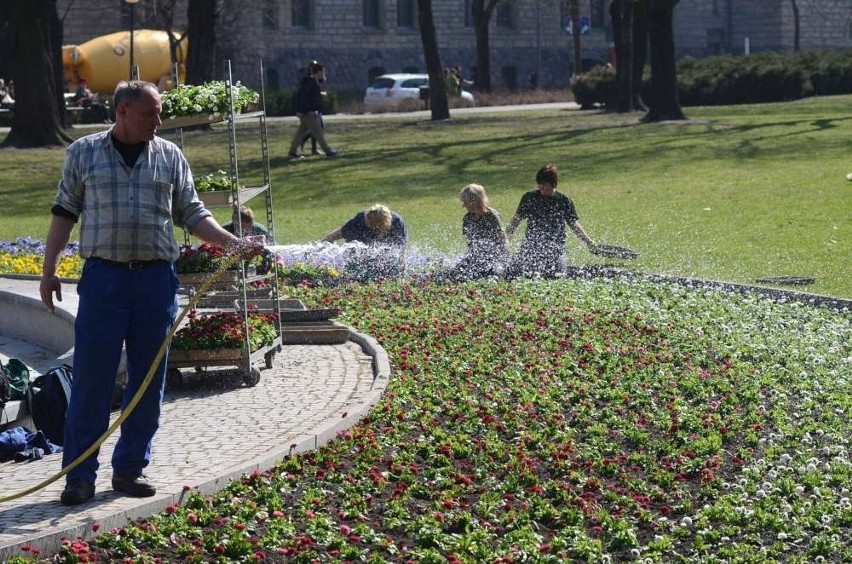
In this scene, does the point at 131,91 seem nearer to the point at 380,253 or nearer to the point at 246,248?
the point at 246,248

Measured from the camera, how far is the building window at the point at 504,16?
256 feet

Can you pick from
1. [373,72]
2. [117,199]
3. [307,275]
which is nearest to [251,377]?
[117,199]

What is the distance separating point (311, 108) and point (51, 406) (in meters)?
21.0

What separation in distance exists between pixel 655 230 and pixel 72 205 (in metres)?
13.3

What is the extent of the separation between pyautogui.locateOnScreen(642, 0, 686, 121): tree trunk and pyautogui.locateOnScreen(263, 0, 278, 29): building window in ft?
120

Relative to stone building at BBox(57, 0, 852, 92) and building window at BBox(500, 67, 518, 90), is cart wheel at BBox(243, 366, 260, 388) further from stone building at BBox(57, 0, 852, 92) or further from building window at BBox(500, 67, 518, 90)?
building window at BBox(500, 67, 518, 90)

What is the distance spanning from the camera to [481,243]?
16.3m

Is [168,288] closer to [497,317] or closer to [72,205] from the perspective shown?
[72,205]

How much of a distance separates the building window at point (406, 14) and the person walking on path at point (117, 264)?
69615 mm

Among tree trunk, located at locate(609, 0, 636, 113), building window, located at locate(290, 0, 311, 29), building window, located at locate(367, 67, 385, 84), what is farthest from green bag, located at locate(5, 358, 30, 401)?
building window, located at locate(367, 67, 385, 84)

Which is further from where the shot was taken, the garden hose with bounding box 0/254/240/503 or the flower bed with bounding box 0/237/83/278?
the flower bed with bounding box 0/237/83/278

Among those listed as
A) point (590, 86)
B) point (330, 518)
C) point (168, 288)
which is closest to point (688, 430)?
point (330, 518)

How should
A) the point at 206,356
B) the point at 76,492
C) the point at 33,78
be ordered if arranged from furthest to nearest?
1. the point at 33,78
2. the point at 206,356
3. the point at 76,492

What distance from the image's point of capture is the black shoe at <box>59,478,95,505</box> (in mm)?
6992
